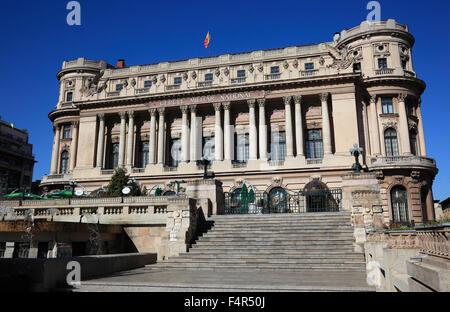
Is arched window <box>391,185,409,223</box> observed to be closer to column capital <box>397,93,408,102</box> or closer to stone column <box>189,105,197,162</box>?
column capital <box>397,93,408,102</box>

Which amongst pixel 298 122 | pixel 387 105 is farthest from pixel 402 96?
pixel 298 122

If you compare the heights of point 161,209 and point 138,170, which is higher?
point 138,170

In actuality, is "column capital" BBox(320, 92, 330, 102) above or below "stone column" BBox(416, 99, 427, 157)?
above

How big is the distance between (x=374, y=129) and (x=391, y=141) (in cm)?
233

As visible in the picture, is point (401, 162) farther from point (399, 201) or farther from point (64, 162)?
point (64, 162)

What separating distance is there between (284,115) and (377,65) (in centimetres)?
1158

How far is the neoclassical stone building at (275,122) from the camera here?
126ft

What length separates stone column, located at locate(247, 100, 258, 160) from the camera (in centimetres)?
4044

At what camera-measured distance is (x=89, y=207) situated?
21938 mm

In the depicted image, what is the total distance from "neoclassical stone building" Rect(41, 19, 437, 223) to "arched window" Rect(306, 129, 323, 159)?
0.11 m

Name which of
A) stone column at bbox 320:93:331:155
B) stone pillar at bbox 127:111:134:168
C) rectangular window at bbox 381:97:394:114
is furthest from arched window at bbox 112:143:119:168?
rectangular window at bbox 381:97:394:114
